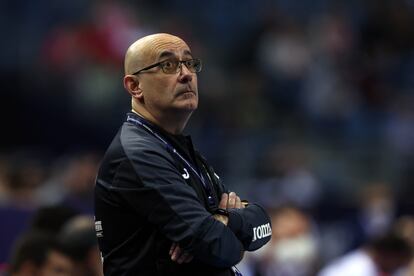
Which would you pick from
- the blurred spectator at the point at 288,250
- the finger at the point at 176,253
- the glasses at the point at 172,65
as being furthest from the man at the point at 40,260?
the blurred spectator at the point at 288,250

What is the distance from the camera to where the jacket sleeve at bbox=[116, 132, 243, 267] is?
4648 millimetres

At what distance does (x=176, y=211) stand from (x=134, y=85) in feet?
2.36

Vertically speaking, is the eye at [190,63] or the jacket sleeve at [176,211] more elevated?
the eye at [190,63]

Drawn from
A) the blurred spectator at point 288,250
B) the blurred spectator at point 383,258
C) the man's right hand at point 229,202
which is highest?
the man's right hand at point 229,202

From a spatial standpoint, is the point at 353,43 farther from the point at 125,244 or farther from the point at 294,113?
the point at 125,244

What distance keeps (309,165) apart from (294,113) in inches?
51.8

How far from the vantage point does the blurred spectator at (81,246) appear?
6.77m

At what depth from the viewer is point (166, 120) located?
5086 millimetres

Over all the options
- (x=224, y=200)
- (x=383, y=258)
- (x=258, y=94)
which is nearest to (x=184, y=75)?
(x=224, y=200)

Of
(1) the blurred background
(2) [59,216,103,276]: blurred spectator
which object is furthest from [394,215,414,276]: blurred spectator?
(2) [59,216,103,276]: blurred spectator

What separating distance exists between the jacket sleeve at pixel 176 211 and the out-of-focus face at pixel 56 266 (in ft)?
6.76

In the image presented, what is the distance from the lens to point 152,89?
505cm

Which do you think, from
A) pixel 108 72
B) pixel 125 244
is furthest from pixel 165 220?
pixel 108 72

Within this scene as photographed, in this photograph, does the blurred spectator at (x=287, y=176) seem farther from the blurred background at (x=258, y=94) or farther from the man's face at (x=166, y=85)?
the man's face at (x=166, y=85)
